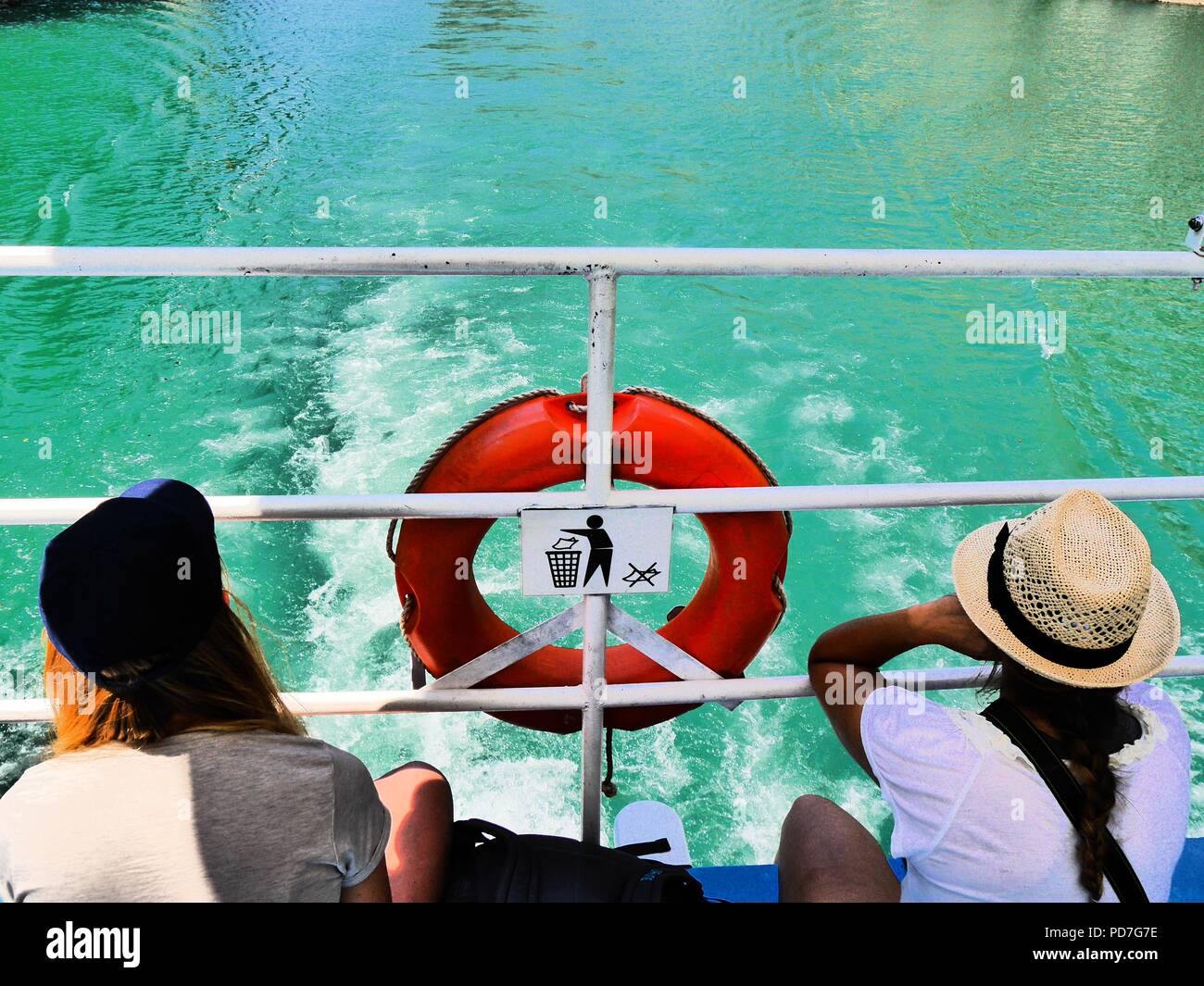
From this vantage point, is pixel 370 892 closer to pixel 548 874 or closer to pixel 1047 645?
pixel 548 874

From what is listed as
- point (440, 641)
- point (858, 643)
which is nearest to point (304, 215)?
point (440, 641)

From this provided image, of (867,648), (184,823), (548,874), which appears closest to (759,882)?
(548,874)

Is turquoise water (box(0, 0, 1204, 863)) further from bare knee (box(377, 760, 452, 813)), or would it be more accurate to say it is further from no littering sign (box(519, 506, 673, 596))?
no littering sign (box(519, 506, 673, 596))

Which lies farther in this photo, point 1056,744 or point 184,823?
point 1056,744

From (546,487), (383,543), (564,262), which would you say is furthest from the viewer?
(383,543)

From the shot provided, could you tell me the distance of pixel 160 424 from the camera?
4461 millimetres

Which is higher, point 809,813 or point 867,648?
point 867,648

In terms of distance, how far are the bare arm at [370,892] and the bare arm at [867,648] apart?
0.54 m

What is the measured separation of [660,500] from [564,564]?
0.16m

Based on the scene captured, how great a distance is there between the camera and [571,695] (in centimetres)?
137

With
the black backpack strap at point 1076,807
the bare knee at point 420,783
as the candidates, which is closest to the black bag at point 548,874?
the bare knee at point 420,783

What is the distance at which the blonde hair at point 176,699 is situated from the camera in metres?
0.82

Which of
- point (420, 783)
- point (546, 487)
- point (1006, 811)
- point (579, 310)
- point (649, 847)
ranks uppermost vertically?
point (579, 310)
